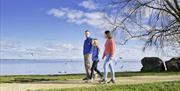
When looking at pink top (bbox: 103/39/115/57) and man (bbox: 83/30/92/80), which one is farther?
man (bbox: 83/30/92/80)

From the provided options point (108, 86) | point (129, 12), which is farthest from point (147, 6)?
point (108, 86)

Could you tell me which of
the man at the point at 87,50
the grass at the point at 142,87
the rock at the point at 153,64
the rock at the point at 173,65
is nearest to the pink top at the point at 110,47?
the man at the point at 87,50

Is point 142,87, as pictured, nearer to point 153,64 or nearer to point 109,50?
point 109,50

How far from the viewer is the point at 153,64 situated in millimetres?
35875

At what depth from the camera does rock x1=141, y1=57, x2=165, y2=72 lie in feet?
116

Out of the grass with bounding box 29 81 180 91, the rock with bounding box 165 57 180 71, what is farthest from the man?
the rock with bounding box 165 57 180 71

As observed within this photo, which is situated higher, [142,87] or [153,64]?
[153,64]

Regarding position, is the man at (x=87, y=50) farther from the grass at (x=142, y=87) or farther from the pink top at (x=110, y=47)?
the grass at (x=142, y=87)

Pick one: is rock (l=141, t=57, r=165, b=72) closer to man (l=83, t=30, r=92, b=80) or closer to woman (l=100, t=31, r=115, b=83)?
man (l=83, t=30, r=92, b=80)

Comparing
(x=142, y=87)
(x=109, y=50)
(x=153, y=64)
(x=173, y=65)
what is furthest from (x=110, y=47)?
(x=153, y=64)

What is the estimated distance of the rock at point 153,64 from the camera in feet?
116

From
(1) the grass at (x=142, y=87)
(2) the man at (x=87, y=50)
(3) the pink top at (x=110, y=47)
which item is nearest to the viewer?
(1) the grass at (x=142, y=87)

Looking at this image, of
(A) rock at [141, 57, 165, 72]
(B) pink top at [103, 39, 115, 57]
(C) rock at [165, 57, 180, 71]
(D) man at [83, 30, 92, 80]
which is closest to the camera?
(B) pink top at [103, 39, 115, 57]

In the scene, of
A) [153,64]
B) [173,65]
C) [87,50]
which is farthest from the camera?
[153,64]
